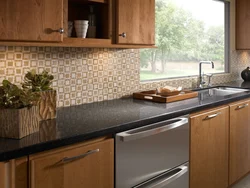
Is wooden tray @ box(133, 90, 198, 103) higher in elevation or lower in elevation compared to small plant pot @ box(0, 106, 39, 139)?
higher

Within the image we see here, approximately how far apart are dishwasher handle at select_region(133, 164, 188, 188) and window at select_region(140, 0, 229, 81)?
1.14m

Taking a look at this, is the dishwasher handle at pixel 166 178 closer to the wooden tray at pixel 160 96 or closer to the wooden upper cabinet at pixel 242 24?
the wooden tray at pixel 160 96

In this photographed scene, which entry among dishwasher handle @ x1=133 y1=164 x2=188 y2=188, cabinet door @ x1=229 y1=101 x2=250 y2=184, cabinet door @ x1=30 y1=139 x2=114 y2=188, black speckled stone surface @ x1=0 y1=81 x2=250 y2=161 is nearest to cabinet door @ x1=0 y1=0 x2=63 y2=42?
black speckled stone surface @ x1=0 y1=81 x2=250 y2=161

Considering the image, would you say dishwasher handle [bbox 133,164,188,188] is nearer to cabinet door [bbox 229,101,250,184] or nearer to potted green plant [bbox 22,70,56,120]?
potted green plant [bbox 22,70,56,120]

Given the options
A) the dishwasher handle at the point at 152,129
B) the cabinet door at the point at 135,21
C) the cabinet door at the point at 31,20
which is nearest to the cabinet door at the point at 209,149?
the dishwasher handle at the point at 152,129

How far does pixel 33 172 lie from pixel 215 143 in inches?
72.2

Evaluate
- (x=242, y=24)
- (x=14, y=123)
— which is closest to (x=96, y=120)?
(x=14, y=123)

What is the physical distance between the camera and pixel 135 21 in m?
2.70

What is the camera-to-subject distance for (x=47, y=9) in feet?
6.67

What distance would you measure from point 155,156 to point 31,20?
1.14 metres

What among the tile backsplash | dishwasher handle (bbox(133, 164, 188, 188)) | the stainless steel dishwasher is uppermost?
the tile backsplash

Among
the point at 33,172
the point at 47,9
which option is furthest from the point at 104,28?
the point at 33,172

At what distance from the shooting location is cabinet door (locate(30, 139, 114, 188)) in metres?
1.63

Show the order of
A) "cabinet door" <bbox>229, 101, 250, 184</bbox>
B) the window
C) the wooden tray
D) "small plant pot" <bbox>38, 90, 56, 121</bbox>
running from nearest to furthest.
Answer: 1. "small plant pot" <bbox>38, 90, 56, 121</bbox>
2. the wooden tray
3. "cabinet door" <bbox>229, 101, 250, 184</bbox>
4. the window
